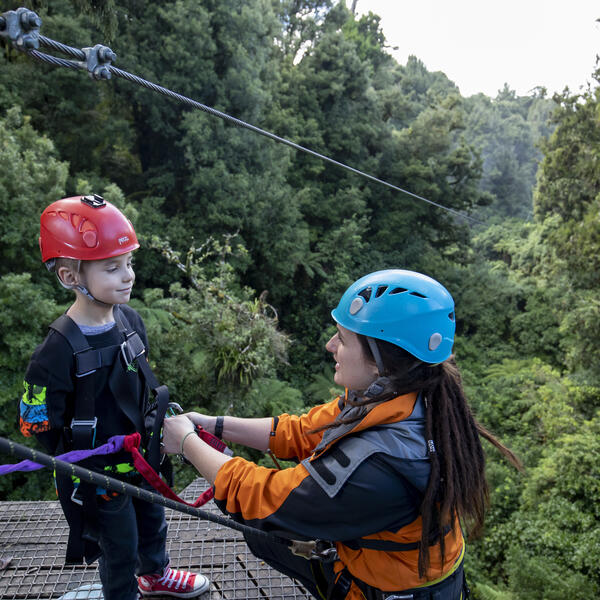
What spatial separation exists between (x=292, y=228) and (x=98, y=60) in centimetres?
1261

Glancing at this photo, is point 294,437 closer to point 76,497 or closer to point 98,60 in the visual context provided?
point 76,497

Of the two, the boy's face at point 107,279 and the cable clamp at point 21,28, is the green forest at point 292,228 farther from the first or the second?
the boy's face at point 107,279

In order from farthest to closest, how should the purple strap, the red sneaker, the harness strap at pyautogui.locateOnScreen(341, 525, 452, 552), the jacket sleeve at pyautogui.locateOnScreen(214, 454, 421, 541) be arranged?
1. the red sneaker
2. the purple strap
3. the harness strap at pyautogui.locateOnScreen(341, 525, 452, 552)
4. the jacket sleeve at pyautogui.locateOnScreen(214, 454, 421, 541)

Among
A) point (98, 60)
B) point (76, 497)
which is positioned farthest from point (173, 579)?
point (98, 60)

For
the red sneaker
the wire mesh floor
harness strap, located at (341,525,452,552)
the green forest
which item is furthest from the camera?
the green forest

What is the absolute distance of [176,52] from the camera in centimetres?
1151

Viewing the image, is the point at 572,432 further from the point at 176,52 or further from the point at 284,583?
the point at 176,52

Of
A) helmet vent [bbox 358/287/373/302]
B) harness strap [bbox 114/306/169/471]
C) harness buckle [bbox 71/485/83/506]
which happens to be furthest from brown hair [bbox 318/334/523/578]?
harness buckle [bbox 71/485/83/506]

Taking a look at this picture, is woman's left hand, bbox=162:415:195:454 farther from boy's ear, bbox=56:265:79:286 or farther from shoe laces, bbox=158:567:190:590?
shoe laces, bbox=158:567:190:590

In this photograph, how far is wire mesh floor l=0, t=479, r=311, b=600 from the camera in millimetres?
2758

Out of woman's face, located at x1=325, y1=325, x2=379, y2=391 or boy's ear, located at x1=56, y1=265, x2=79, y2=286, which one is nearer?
woman's face, located at x1=325, y1=325, x2=379, y2=391

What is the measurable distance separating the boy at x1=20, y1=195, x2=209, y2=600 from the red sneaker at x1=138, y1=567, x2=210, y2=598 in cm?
33

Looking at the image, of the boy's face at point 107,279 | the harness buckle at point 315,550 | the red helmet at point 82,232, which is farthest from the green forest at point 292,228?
the harness buckle at point 315,550

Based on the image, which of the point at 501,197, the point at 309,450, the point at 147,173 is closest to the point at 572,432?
the point at 309,450
